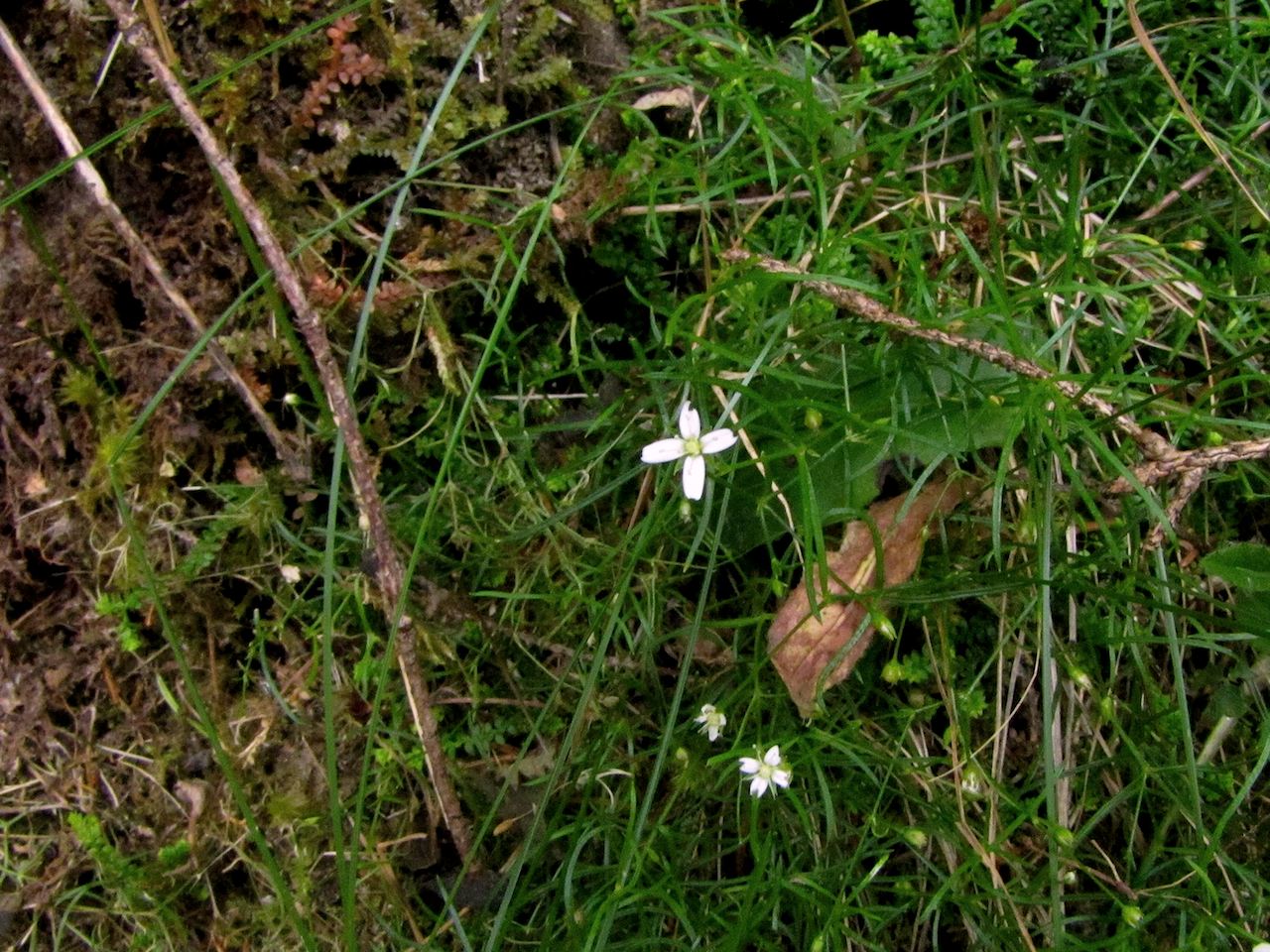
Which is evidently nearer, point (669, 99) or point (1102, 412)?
point (1102, 412)

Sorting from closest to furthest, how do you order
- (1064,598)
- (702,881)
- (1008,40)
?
(702,881)
(1064,598)
(1008,40)

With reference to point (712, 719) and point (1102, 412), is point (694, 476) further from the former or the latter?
point (1102, 412)

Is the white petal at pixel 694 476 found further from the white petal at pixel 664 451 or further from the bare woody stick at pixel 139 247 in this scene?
the bare woody stick at pixel 139 247

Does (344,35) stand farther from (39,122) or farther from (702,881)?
(702,881)

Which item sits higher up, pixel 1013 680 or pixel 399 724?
pixel 399 724

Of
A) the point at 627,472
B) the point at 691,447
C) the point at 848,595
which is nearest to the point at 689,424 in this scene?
the point at 691,447

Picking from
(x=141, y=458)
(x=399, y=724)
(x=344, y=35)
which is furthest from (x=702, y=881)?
(x=344, y=35)
